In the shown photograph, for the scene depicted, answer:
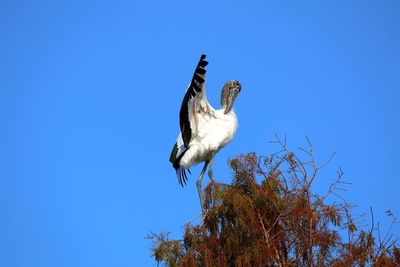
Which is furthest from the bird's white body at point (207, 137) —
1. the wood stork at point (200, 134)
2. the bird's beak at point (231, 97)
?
the bird's beak at point (231, 97)

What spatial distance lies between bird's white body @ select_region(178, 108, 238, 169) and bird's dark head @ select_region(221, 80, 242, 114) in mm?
373

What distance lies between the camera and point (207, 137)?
551 inches

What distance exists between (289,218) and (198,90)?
274 cm

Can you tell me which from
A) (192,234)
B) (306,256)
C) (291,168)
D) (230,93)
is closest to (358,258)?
(306,256)

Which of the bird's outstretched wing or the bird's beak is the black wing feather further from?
the bird's beak

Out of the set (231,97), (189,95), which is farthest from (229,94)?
(189,95)

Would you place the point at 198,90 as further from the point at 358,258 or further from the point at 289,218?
the point at 358,258

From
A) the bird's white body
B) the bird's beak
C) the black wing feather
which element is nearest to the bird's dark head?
the bird's beak

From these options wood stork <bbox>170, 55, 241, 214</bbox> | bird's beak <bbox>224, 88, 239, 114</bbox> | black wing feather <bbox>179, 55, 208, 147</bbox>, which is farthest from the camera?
bird's beak <bbox>224, 88, 239, 114</bbox>

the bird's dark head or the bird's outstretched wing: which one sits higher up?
the bird's dark head

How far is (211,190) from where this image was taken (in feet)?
39.2

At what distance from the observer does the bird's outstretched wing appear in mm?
13162

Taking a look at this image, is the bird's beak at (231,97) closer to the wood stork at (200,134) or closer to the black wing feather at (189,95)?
the wood stork at (200,134)

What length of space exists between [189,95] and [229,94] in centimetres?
139
